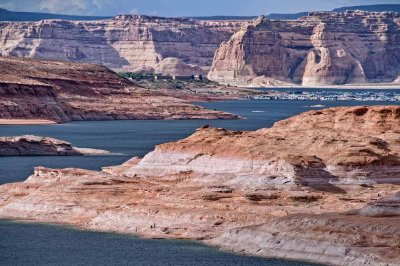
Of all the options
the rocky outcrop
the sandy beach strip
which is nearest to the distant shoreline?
the sandy beach strip

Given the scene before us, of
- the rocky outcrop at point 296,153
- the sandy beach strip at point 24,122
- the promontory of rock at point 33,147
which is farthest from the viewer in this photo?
the sandy beach strip at point 24,122

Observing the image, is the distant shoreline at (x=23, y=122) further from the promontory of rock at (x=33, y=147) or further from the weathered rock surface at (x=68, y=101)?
the promontory of rock at (x=33, y=147)

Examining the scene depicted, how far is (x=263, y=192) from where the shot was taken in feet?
195

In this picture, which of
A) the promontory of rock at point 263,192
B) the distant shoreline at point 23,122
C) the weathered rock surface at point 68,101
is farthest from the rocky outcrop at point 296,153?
the weathered rock surface at point 68,101

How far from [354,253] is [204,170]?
19.5 meters

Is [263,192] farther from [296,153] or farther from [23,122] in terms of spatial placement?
[23,122]

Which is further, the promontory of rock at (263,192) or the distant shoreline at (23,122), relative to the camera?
the distant shoreline at (23,122)

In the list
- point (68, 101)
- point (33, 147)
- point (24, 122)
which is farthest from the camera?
point (68, 101)

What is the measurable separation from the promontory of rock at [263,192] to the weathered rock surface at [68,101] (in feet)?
309

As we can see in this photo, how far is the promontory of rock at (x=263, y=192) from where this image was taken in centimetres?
4903

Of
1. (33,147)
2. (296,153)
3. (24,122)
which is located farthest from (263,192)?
(24,122)

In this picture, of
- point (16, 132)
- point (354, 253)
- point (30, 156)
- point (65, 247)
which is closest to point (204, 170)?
point (65, 247)

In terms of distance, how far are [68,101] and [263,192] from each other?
128215 mm

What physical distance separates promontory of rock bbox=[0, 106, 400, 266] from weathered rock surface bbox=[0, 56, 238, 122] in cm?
9422
